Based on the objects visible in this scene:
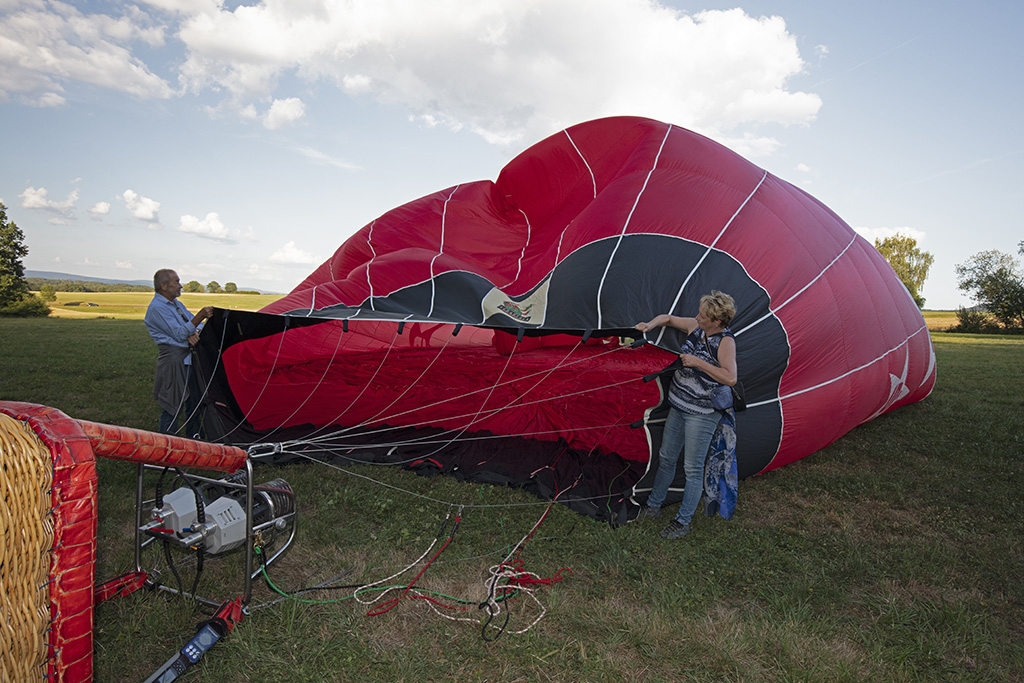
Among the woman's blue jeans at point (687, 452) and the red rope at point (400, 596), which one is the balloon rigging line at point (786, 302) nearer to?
the woman's blue jeans at point (687, 452)

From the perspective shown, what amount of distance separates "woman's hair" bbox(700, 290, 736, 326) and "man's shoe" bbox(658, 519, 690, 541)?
110cm

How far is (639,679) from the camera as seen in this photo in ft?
7.18

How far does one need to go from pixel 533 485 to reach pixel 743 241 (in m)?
1.97

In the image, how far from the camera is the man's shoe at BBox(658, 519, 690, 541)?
3.26 metres

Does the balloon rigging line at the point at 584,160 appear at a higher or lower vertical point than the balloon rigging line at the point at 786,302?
higher

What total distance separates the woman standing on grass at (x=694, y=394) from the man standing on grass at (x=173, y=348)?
10.0 ft

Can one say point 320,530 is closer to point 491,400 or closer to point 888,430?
point 491,400

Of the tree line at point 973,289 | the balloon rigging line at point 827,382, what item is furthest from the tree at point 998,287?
the balloon rigging line at point 827,382

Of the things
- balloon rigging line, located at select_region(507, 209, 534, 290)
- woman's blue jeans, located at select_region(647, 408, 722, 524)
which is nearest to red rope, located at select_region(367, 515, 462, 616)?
woman's blue jeans, located at select_region(647, 408, 722, 524)

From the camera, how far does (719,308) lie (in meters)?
3.04

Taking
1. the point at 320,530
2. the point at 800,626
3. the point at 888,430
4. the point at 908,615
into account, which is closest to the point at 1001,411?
the point at 888,430

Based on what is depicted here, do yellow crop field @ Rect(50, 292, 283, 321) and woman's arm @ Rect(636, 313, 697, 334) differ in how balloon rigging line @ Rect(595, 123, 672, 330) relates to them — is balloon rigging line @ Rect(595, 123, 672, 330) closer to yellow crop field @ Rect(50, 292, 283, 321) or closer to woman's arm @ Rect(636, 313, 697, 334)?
woman's arm @ Rect(636, 313, 697, 334)

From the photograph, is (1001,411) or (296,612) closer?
(296,612)

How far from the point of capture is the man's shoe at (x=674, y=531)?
326cm
